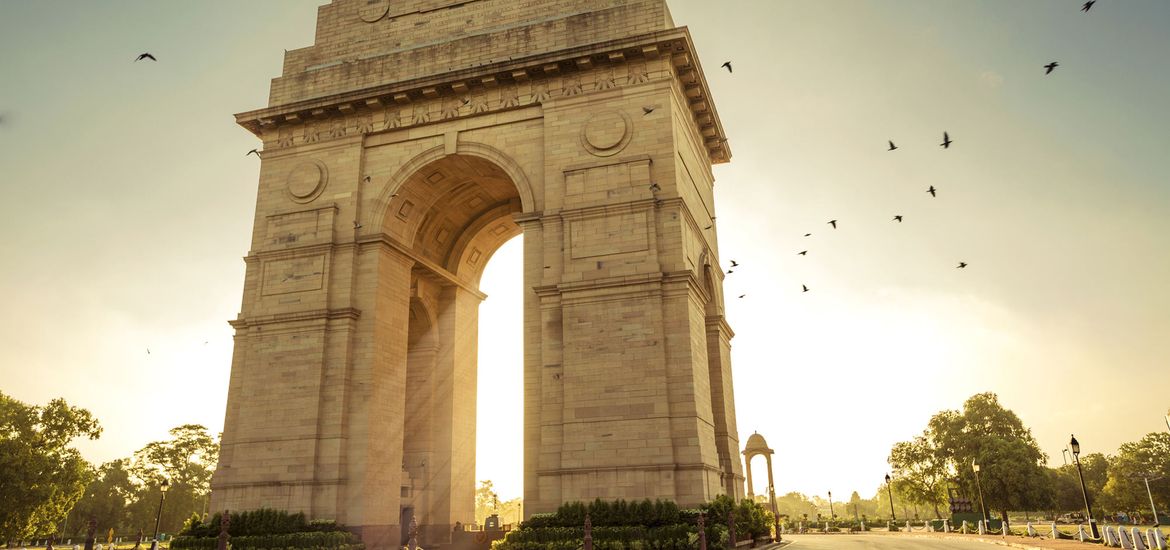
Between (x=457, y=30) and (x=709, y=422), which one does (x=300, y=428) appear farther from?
(x=457, y=30)

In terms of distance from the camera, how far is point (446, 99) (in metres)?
25.0

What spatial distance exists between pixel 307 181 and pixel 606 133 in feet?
35.9

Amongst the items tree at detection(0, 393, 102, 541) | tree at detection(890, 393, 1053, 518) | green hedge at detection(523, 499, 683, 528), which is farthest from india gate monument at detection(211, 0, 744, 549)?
tree at detection(890, 393, 1053, 518)

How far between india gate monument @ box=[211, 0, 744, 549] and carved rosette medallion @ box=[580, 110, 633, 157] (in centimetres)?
6

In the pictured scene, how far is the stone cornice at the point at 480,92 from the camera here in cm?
2294

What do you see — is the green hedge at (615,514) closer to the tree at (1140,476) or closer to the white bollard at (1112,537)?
the white bollard at (1112,537)

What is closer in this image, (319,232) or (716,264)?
(319,232)

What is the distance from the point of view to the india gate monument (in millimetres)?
19922

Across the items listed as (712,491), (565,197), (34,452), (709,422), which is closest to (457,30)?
(565,197)

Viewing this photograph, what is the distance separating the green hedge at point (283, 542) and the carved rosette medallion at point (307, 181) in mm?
11296

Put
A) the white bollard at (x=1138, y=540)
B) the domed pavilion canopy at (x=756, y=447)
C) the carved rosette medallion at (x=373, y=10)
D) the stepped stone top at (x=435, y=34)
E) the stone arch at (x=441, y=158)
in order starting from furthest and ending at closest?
the domed pavilion canopy at (x=756, y=447) < the carved rosette medallion at (x=373, y=10) < the stepped stone top at (x=435, y=34) < the stone arch at (x=441, y=158) < the white bollard at (x=1138, y=540)

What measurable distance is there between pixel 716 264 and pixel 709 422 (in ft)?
27.5

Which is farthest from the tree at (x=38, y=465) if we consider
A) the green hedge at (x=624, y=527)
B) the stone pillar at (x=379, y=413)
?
the green hedge at (x=624, y=527)

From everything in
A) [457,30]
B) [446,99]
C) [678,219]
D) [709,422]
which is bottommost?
[709,422]
